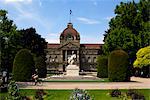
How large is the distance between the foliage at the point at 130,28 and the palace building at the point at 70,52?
5043 centimetres

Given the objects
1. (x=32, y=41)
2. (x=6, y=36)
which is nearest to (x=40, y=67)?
(x=6, y=36)

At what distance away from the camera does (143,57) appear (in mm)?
51406

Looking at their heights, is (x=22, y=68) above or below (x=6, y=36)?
below

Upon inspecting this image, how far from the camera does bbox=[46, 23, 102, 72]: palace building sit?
359 ft

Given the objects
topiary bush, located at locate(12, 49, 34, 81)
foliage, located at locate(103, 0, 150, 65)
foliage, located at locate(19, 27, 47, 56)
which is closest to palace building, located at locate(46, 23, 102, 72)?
foliage, located at locate(19, 27, 47, 56)

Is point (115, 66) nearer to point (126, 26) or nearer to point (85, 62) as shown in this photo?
point (126, 26)

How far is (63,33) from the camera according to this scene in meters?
114

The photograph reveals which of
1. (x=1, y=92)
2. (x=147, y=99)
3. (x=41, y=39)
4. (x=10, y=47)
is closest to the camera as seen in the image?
(x=147, y=99)

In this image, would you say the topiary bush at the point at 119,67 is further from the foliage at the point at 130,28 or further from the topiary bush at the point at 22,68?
the foliage at the point at 130,28

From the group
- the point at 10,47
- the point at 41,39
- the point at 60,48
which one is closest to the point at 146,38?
the point at 10,47

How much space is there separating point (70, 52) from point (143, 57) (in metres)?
59.6

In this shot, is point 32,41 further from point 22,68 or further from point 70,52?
point 22,68

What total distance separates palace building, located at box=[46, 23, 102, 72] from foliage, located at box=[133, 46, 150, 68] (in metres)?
55.3

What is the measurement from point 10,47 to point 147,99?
3299cm
